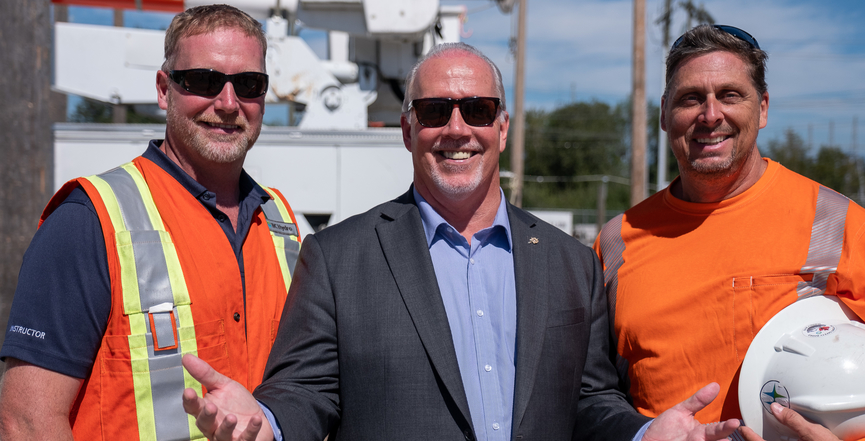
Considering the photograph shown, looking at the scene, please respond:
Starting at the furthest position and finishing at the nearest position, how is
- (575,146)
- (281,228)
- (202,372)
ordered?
(575,146) → (281,228) → (202,372)

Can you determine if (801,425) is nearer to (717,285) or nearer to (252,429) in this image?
(717,285)

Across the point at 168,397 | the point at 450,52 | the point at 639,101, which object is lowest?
the point at 168,397

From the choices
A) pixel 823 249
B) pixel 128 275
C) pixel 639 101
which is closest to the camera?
pixel 128 275

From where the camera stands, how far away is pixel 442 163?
7.43 feet

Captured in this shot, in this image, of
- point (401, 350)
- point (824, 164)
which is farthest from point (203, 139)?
point (824, 164)

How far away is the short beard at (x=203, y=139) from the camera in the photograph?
2.31 meters

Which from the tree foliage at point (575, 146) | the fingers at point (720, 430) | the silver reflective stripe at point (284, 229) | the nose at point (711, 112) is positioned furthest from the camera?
the tree foliage at point (575, 146)

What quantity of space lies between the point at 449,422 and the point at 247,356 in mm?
754

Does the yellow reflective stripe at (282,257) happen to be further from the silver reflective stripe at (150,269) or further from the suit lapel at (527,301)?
the suit lapel at (527,301)

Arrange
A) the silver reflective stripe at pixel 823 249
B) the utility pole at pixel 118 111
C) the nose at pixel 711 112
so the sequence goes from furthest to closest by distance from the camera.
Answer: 1. the utility pole at pixel 118 111
2. the nose at pixel 711 112
3. the silver reflective stripe at pixel 823 249

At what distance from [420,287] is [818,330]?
1.34m

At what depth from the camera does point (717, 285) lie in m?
2.29

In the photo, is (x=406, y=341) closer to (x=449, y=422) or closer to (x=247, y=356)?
(x=449, y=422)

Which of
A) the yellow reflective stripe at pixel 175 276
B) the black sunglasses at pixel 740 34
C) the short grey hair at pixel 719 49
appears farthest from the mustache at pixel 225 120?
the black sunglasses at pixel 740 34
